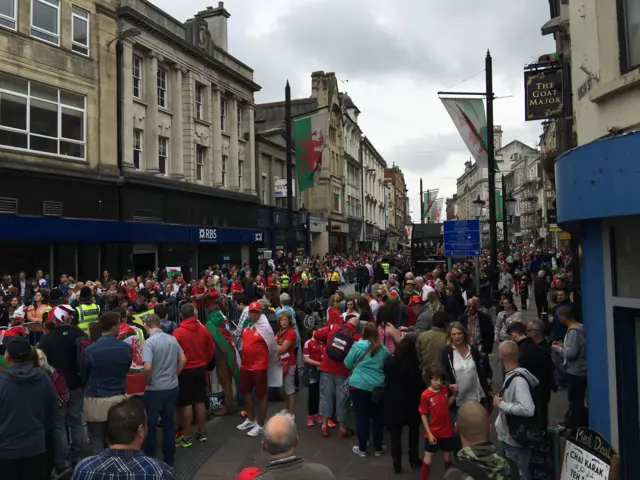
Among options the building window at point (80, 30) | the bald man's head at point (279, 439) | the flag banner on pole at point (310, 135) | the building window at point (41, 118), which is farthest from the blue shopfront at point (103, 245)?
the bald man's head at point (279, 439)

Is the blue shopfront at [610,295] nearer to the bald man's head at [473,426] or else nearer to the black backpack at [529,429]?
the black backpack at [529,429]

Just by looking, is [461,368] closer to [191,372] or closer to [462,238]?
[191,372]

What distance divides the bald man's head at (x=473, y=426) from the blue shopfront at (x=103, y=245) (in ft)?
54.4

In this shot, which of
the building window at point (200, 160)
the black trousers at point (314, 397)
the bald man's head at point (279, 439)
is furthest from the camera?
the building window at point (200, 160)

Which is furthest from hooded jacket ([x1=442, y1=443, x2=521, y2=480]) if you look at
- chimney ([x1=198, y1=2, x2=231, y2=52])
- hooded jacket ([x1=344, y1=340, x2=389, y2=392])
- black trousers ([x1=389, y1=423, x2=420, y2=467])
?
chimney ([x1=198, y1=2, x2=231, y2=52])

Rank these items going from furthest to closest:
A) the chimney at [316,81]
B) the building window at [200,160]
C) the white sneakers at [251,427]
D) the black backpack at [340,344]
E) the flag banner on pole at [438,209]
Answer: the chimney at [316,81]
the flag banner on pole at [438,209]
the building window at [200,160]
the white sneakers at [251,427]
the black backpack at [340,344]

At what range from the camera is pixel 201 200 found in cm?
2630

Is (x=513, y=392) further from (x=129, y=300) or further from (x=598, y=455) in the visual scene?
(x=129, y=300)

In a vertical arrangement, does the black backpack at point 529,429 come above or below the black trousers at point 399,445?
above

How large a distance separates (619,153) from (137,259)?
2083cm

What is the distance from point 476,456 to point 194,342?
4.39m

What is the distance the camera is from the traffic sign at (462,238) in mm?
13984

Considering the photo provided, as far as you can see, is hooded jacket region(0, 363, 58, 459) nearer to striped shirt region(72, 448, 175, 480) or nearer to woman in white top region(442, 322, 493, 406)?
striped shirt region(72, 448, 175, 480)


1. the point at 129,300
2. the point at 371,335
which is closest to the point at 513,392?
the point at 371,335
